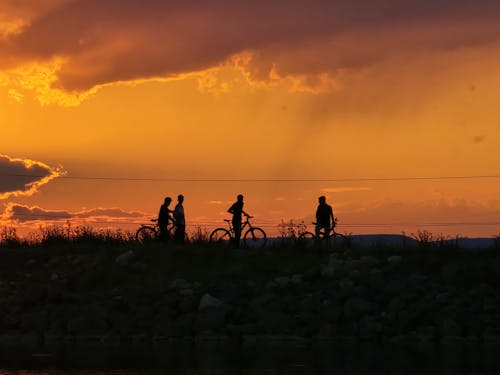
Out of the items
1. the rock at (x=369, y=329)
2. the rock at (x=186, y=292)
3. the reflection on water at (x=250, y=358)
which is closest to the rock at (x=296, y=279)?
the rock at (x=186, y=292)

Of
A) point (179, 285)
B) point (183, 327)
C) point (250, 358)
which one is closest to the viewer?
point (250, 358)

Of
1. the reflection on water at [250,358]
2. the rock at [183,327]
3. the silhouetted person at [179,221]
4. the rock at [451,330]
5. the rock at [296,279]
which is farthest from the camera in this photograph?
the silhouetted person at [179,221]

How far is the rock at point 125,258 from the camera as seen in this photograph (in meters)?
44.0

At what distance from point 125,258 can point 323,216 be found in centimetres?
858

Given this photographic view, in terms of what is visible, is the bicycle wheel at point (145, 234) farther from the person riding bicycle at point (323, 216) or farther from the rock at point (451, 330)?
the rock at point (451, 330)

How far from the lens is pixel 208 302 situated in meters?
37.8

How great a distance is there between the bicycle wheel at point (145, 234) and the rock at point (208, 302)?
9.62 m

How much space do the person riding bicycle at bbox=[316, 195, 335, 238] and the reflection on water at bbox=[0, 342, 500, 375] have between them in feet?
34.8

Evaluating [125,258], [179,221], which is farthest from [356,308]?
[125,258]

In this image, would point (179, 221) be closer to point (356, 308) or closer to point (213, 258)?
point (213, 258)

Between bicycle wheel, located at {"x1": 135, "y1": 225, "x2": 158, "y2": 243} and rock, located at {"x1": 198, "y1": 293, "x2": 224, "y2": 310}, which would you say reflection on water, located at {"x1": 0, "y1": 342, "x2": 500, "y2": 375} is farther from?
bicycle wheel, located at {"x1": 135, "y1": 225, "x2": 158, "y2": 243}

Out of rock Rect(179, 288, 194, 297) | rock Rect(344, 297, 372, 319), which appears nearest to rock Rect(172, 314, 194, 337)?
rock Rect(179, 288, 194, 297)

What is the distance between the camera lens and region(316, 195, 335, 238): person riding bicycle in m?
44.2

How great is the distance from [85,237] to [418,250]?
1607cm
